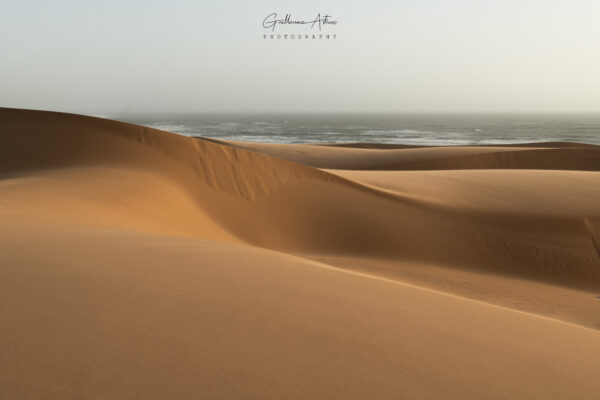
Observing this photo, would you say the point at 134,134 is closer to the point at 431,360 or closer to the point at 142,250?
the point at 142,250

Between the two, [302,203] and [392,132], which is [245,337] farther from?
[392,132]

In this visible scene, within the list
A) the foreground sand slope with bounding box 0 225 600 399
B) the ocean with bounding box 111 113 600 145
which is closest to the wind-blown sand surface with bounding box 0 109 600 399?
the foreground sand slope with bounding box 0 225 600 399

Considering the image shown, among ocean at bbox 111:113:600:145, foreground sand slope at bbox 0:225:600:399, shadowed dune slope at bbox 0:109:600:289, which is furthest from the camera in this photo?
ocean at bbox 111:113:600:145

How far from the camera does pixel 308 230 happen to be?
7477 millimetres

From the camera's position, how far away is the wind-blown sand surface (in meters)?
1.44

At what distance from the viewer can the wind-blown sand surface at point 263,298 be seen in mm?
1441

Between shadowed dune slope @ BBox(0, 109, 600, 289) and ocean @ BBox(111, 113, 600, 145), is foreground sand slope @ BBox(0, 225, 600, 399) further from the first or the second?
ocean @ BBox(111, 113, 600, 145)

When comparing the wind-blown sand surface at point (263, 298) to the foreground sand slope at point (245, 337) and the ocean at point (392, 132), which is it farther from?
the ocean at point (392, 132)

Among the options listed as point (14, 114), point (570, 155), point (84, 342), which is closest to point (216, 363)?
point (84, 342)

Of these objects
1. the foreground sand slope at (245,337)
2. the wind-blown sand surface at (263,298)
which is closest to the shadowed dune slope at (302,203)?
the wind-blown sand surface at (263,298)

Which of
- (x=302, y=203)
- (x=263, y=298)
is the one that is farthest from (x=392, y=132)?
(x=263, y=298)

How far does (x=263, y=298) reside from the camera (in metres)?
2.21

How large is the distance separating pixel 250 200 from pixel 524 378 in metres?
6.55

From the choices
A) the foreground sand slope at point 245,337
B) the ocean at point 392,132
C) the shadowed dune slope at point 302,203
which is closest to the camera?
the foreground sand slope at point 245,337
